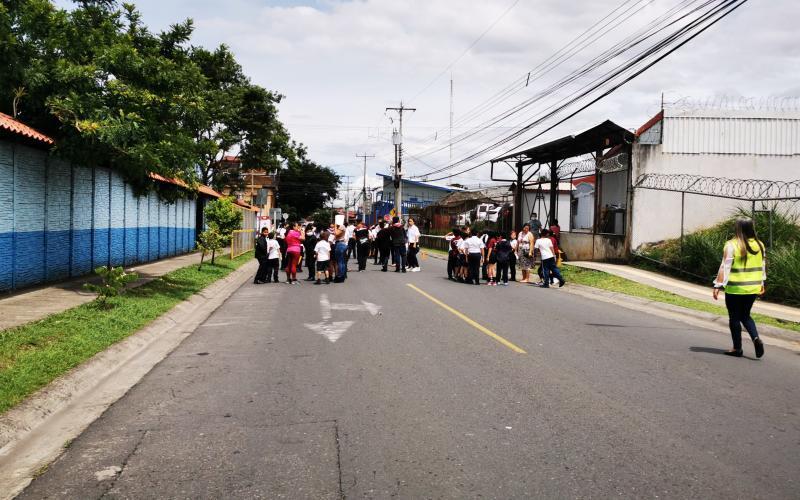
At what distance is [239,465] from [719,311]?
1112 cm

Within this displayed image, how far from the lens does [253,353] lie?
8.74 metres

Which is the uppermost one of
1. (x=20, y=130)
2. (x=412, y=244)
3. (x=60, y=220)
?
(x=20, y=130)

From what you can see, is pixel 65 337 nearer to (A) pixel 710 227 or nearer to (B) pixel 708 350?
(B) pixel 708 350

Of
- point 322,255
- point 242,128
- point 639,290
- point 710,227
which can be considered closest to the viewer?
point 639,290

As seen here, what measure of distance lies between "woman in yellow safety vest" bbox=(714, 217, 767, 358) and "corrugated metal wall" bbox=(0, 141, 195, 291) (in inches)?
484

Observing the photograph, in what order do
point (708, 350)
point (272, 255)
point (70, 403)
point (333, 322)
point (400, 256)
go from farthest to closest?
point (400, 256) → point (272, 255) → point (333, 322) → point (708, 350) → point (70, 403)

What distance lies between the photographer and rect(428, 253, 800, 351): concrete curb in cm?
1066

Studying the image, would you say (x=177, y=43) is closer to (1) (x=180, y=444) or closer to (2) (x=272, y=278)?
(2) (x=272, y=278)

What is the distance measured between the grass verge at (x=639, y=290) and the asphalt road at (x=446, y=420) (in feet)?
6.75

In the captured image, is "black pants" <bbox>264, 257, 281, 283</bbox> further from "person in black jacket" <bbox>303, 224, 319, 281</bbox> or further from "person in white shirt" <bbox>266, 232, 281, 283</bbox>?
"person in black jacket" <bbox>303, 224, 319, 281</bbox>

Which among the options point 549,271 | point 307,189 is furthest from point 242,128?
point 307,189

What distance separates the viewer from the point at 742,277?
8.69m

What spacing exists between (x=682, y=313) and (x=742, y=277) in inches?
197

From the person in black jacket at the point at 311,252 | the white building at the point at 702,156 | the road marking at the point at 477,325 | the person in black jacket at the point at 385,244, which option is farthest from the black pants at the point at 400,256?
the white building at the point at 702,156
